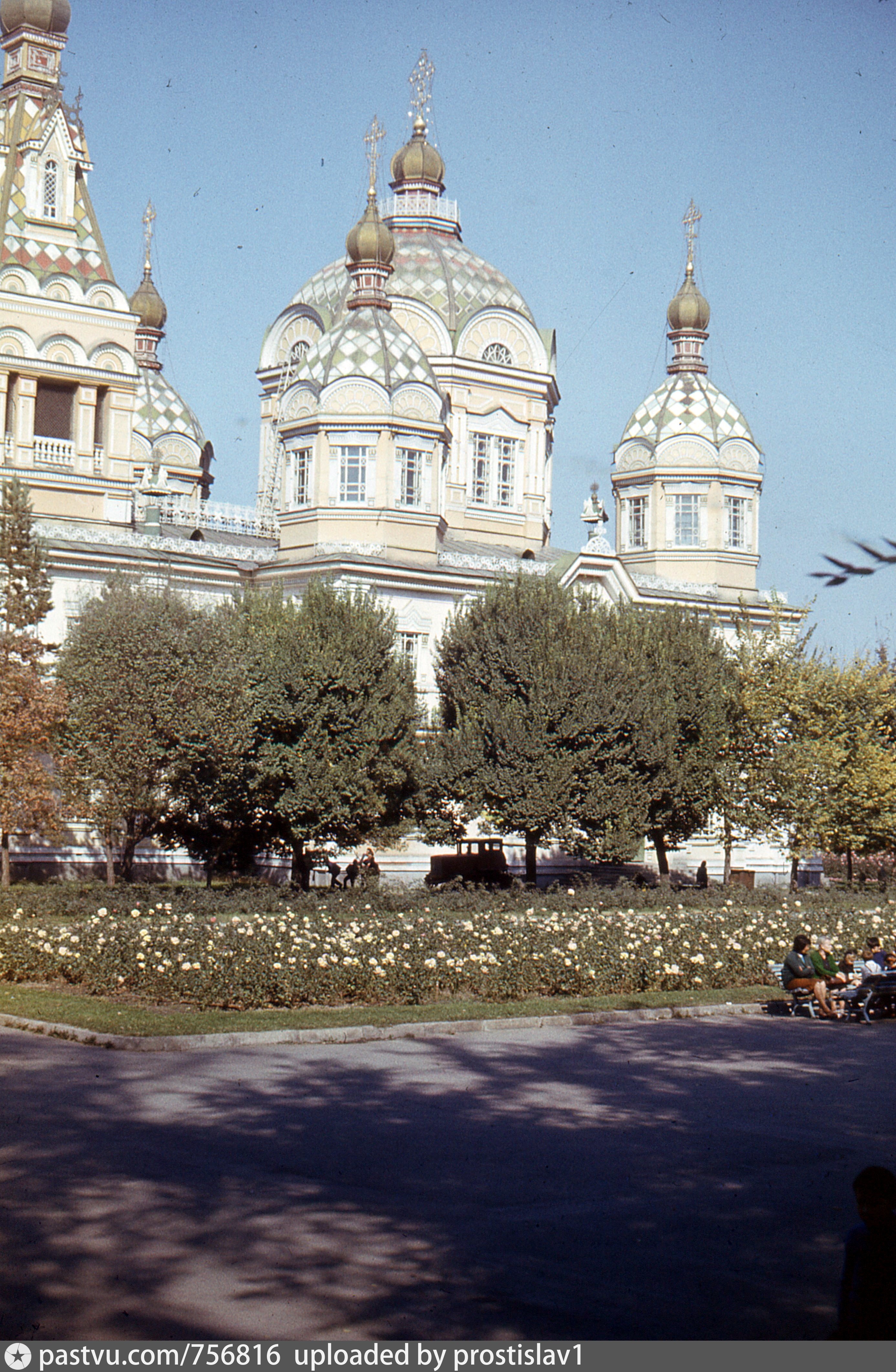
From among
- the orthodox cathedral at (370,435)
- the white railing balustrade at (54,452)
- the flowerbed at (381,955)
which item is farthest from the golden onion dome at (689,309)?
the flowerbed at (381,955)

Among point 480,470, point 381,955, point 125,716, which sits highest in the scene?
point 480,470

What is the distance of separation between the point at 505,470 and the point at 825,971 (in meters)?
37.6

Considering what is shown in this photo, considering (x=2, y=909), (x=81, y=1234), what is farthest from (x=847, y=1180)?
(x=2, y=909)

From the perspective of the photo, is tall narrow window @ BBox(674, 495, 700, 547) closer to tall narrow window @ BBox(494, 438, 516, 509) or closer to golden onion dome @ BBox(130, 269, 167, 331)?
tall narrow window @ BBox(494, 438, 516, 509)

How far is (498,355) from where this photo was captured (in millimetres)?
57625

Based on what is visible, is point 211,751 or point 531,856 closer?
point 211,751

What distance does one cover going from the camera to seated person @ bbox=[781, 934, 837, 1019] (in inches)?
851

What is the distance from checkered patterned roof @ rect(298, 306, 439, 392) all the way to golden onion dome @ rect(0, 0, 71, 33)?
12057 millimetres

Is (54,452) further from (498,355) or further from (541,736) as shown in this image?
(498,355)

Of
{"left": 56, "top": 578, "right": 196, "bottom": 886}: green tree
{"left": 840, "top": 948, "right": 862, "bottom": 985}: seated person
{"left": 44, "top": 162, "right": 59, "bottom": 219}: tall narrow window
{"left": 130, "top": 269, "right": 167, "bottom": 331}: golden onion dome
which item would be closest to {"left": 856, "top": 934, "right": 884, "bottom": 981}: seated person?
{"left": 840, "top": 948, "right": 862, "bottom": 985}: seated person

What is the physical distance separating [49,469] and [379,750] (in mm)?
15245

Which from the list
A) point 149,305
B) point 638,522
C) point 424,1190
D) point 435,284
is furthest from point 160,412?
point 424,1190

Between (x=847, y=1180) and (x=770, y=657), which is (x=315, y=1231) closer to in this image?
(x=847, y=1180)

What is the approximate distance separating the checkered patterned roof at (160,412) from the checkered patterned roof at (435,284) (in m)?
7.64
